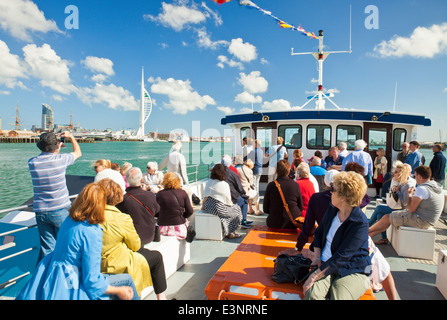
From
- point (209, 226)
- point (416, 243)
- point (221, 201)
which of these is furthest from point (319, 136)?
point (209, 226)

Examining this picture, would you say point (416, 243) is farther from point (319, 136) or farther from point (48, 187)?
point (48, 187)

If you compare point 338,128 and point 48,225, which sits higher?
point 338,128

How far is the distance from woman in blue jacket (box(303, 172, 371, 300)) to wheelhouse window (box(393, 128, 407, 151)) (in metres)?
7.21

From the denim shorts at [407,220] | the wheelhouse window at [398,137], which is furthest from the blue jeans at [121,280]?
the wheelhouse window at [398,137]

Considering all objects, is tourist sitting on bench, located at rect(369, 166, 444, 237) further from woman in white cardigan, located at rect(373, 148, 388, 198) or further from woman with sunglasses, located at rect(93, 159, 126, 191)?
woman with sunglasses, located at rect(93, 159, 126, 191)

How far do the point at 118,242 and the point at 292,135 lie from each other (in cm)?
716

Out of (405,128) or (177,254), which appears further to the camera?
(405,128)

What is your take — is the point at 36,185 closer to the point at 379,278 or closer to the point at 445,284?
the point at 379,278

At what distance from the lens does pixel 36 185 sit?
2994 millimetres

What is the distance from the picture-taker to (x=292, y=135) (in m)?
8.56

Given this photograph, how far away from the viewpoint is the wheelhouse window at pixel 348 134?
814 cm

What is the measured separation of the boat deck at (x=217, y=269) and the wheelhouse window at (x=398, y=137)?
13.6 ft

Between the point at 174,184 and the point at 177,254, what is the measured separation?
3.18 feet
